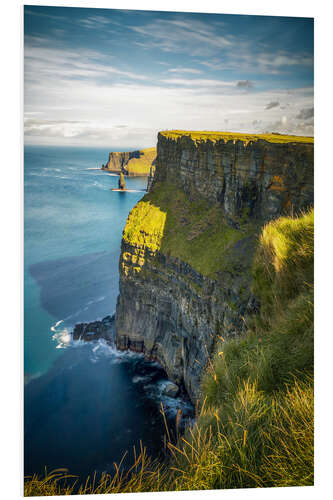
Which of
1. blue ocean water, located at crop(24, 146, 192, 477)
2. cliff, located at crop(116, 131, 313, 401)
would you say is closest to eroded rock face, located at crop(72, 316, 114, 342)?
blue ocean water, located at crop(24, 146, 192, 477)

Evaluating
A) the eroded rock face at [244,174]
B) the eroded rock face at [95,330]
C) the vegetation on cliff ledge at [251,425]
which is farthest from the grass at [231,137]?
the eroded rock face at [95,330]

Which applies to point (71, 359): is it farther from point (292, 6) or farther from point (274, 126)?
point (292, 6)

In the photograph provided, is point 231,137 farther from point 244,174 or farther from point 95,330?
point 95,330

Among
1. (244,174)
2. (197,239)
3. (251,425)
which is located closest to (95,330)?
(197,239)

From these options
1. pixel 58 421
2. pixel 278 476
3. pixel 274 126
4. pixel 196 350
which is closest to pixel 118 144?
pixel 274 126

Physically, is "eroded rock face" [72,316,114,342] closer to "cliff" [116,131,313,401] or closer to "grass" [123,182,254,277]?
"cliff" [116,131,313,401]

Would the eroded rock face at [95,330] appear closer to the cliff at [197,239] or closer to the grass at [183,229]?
the cliff at [197,239]
